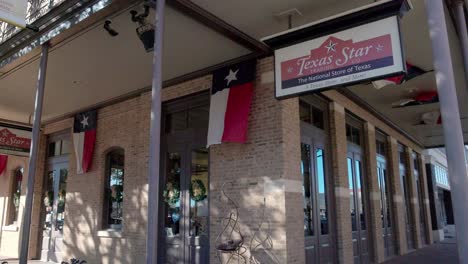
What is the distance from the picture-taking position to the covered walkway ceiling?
643 centimetres

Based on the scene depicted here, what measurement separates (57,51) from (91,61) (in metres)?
0.71

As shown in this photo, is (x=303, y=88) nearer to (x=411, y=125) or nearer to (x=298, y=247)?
(x=298, y=247)

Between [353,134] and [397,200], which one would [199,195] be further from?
[397,200]

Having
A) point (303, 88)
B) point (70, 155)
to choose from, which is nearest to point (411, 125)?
point (303, 88)

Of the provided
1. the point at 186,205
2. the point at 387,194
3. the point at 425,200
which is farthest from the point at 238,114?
the point at 425,200

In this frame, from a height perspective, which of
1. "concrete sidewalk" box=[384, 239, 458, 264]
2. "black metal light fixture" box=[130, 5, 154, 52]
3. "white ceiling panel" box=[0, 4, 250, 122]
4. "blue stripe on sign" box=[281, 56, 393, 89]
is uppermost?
"white ceiling panel" box=[0, 4, 250, 122]

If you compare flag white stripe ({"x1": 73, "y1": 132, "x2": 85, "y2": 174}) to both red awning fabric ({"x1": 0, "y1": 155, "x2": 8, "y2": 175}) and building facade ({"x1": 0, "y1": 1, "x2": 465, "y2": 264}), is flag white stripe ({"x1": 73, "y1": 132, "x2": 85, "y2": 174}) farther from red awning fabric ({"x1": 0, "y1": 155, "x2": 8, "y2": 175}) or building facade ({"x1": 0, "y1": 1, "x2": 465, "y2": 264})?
red awning fabric ({"x1": 0, "y1": 155, "x2": 8, "y2": 175})

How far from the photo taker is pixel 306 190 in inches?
339

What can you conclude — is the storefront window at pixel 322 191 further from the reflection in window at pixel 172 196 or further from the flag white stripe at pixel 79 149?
the flag white stripe at pixel 79 149

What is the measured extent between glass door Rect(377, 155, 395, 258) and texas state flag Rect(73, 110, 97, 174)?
29.0 feet

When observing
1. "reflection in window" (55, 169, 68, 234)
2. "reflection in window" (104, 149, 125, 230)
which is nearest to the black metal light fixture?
"reflection in window" (104, 149, 125, 230)

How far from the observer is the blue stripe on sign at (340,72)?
4.95 meters

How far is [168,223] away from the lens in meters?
9.29

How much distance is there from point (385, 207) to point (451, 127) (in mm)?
10400
